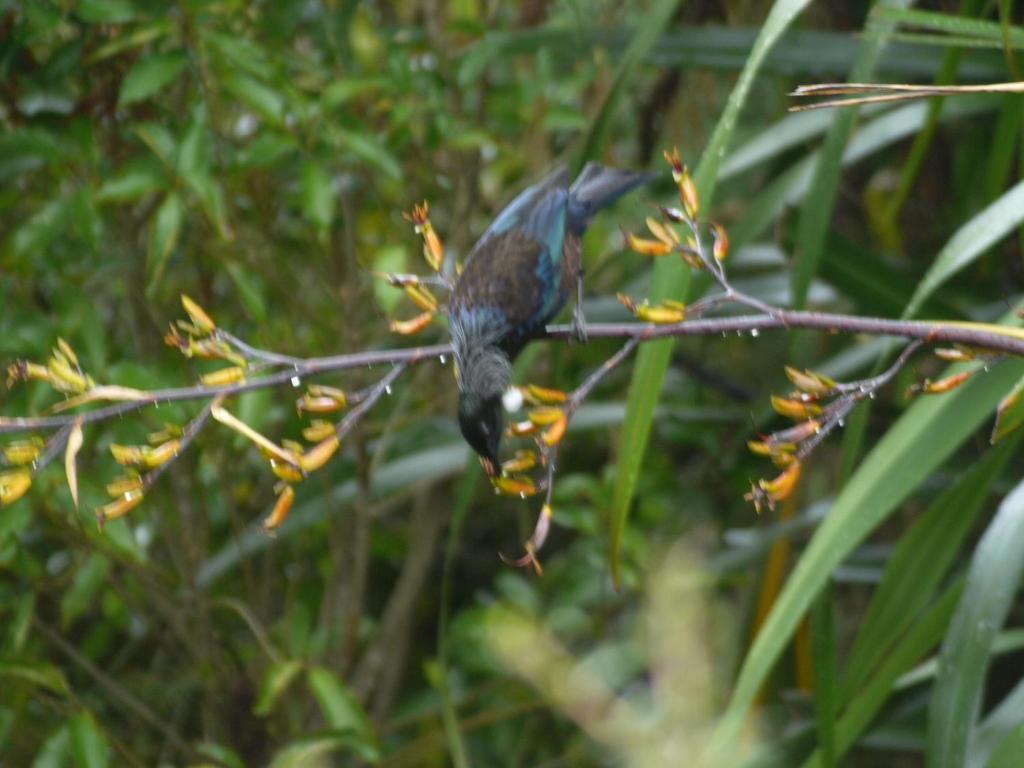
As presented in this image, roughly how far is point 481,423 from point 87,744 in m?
0.75

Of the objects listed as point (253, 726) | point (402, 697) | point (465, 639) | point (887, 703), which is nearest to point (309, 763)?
point (253, 726)

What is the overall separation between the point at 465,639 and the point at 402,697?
48 centimetres

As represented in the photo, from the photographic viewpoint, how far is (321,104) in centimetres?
195

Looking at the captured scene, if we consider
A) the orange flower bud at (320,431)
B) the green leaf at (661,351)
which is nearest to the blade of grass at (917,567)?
the green leaf at (661,351)

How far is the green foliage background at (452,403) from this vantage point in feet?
4.98

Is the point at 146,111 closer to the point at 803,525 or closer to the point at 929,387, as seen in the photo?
the point at 803,525

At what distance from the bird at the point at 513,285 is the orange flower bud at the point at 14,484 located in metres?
0.41

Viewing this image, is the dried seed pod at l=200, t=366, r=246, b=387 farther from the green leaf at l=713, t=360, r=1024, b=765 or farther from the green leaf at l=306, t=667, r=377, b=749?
the green leaf at l=306, t=667, r=377, b=749

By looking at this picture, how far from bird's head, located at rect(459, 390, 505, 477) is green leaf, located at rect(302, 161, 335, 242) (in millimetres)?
579

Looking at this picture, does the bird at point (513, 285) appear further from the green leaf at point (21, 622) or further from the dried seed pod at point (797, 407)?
the green leaf at point (21, 622)

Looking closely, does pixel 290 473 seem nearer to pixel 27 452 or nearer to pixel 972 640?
pixel 27 452

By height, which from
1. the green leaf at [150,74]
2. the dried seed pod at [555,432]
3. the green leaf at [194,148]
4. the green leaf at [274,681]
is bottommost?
the green leaf at [274,681]

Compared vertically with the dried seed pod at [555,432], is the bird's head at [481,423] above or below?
below

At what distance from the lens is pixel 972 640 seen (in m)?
1.38
